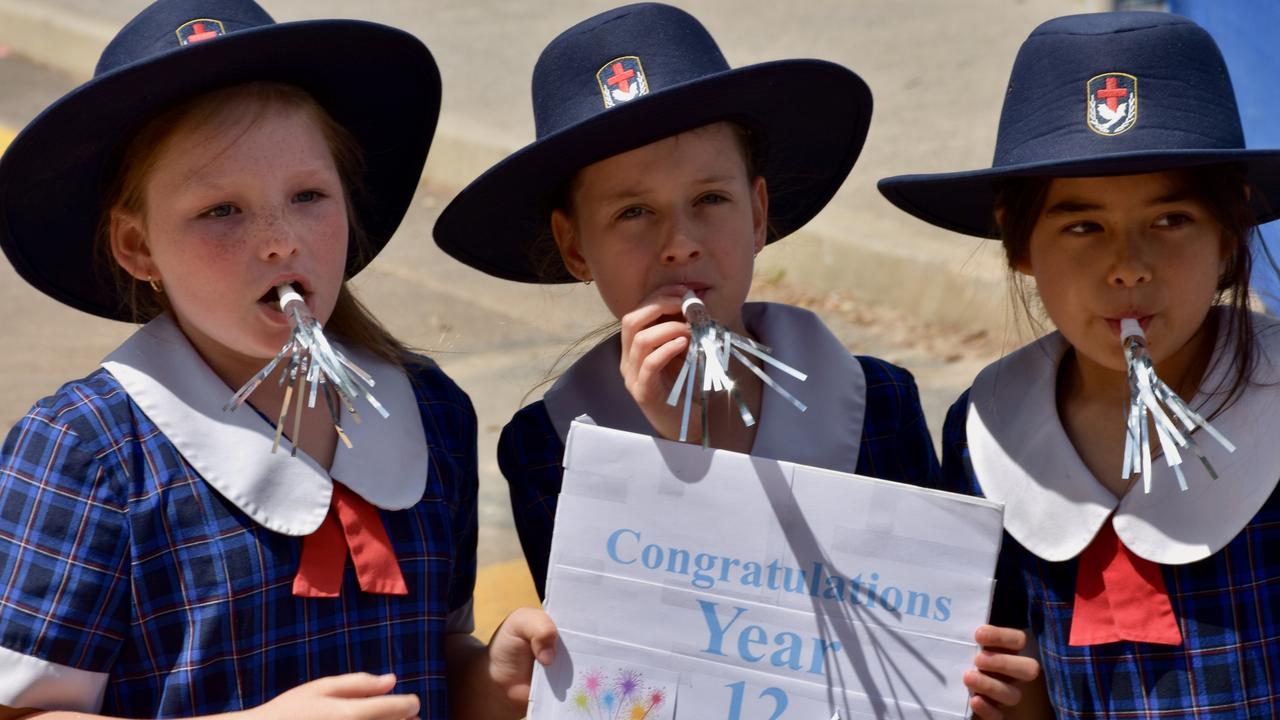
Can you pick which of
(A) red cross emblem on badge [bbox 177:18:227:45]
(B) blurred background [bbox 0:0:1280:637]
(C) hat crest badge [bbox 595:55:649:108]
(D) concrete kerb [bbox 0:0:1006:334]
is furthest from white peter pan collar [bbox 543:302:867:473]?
(D) concrete kerb [bbox 0:0:1006:334]

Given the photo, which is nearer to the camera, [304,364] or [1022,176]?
[304,364]

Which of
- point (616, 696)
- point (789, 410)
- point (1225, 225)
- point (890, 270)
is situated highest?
point (890, 270)

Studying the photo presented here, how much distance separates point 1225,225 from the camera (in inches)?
85.7

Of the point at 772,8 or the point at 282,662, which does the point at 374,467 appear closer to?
the point at 282,662

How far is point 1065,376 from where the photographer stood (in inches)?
94.7

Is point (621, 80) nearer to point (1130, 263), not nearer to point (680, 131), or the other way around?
point (680, 131)

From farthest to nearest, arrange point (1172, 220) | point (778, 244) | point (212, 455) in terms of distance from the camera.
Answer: point (778, 244), point (1172, 220), point (212, 455)

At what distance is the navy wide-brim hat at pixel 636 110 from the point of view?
7.30 feet

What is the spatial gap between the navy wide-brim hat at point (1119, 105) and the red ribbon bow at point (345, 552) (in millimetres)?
998

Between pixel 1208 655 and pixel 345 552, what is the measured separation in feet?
4.05

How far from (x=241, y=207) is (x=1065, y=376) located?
1.30m

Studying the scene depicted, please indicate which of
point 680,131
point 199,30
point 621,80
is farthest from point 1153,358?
point 199,30

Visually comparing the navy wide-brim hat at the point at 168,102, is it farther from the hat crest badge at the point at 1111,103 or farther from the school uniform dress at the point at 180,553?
the hat crest badge at the point at 1111,103

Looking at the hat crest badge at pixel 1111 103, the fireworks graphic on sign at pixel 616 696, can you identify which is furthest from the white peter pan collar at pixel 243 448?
the hat crest badge at pixel 1111 103
